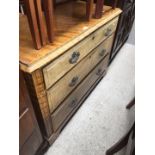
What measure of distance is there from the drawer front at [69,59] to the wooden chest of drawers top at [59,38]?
0.17 ft

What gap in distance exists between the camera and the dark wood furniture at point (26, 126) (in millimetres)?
698

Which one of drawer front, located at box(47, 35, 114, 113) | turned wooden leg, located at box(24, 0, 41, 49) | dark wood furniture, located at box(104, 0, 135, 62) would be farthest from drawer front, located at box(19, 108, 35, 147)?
dark wood furniture, located at box(104, 0, 135, 62)

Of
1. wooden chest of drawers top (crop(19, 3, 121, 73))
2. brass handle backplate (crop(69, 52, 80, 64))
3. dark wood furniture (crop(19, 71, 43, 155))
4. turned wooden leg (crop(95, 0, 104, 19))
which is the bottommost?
dark wood furniture (crop(19, 71, 43, 155))

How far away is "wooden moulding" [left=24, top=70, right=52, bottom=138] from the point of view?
726 millimetres

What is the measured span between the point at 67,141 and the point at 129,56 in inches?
63.6

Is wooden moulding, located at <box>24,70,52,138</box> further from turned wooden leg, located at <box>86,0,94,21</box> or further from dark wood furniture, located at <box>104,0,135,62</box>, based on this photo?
dark wood furniture, located at <box>104,0,135,62</box>

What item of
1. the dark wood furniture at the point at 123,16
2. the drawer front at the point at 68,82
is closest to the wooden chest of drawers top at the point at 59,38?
the drawer front at the point at 68,82

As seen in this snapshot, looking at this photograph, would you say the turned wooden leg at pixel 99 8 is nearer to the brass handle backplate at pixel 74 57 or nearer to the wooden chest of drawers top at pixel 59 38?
the wooden chest of drawers top at pixel 59 38

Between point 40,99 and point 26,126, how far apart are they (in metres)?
0.15

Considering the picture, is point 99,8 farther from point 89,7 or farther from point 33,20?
point 33,20

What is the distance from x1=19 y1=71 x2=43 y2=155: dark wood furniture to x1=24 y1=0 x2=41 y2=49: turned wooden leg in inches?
6.6

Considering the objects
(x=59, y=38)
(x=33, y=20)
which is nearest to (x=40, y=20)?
(x=33, y=20)
